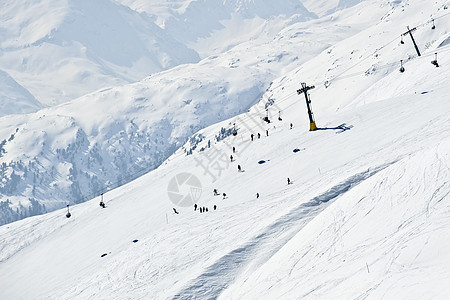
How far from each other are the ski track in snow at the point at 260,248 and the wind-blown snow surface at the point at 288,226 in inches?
3.6

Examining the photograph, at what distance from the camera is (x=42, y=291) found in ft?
140

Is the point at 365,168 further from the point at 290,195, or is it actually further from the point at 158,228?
the point at 158,228

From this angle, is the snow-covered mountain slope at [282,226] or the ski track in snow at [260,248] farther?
the ski track in snow at [260,248]

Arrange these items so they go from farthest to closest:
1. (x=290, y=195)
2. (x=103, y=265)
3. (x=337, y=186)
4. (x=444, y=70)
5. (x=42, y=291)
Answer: (x=444, y=70) < (x=42, y=291) < (x=103, y=265) < (x=290, y=195) < (x=337, y=186)

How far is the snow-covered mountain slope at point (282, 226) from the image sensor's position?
20797 millimetres

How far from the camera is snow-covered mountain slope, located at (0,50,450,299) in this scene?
68.2 feet

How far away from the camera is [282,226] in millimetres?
30125

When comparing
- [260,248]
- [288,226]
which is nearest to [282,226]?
[288,226]

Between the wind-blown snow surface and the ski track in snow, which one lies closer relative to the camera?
the wind-blown snow surface

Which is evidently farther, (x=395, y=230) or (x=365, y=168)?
(x=365, y=168)

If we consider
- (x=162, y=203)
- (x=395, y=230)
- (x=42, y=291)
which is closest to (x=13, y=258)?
(x=42, y=291)

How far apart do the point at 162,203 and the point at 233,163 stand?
35.3 ft

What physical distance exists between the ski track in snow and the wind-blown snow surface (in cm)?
9

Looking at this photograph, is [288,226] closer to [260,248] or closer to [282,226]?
[282,226]
